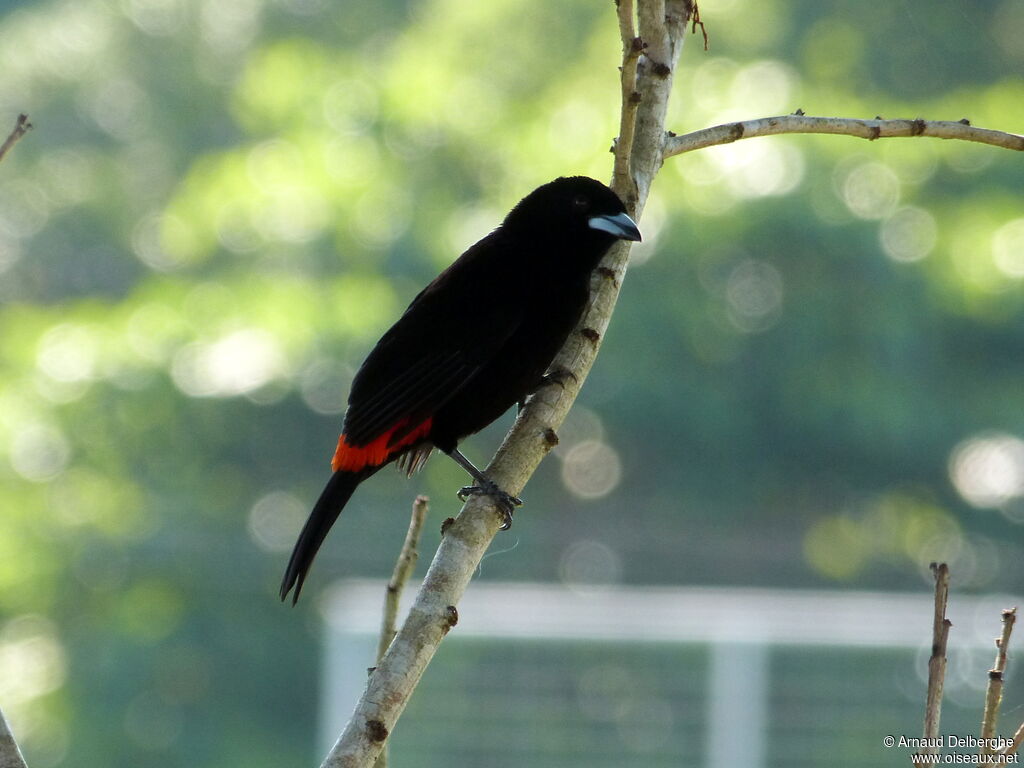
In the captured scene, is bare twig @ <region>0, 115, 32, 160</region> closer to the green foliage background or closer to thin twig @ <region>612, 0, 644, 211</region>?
thin twig @ <region>612, 0, 644, 211</region>

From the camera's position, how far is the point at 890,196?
11625mm

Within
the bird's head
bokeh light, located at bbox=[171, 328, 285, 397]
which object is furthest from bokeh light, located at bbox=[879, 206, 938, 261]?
the bird's head

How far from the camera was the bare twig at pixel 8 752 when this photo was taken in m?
1.61

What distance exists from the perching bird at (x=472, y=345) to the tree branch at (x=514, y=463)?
168 mm

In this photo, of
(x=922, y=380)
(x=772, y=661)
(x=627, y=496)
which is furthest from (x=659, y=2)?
(x=627, y=496)

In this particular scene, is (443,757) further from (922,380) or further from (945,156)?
(945,156)

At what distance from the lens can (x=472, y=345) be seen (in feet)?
9.75

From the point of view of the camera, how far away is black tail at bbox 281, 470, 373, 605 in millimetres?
2639

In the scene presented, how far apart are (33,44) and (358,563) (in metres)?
7.68

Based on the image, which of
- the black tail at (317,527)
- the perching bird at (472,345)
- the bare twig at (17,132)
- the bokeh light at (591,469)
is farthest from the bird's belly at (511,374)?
the bokeh light at (591,469)

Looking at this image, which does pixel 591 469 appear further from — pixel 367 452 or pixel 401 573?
pixel 401 573

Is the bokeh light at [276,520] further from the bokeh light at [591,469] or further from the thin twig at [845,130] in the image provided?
the thin twig at [845,130]

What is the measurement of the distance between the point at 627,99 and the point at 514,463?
0.61m

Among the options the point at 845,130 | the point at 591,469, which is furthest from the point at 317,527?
the point at 591,469
